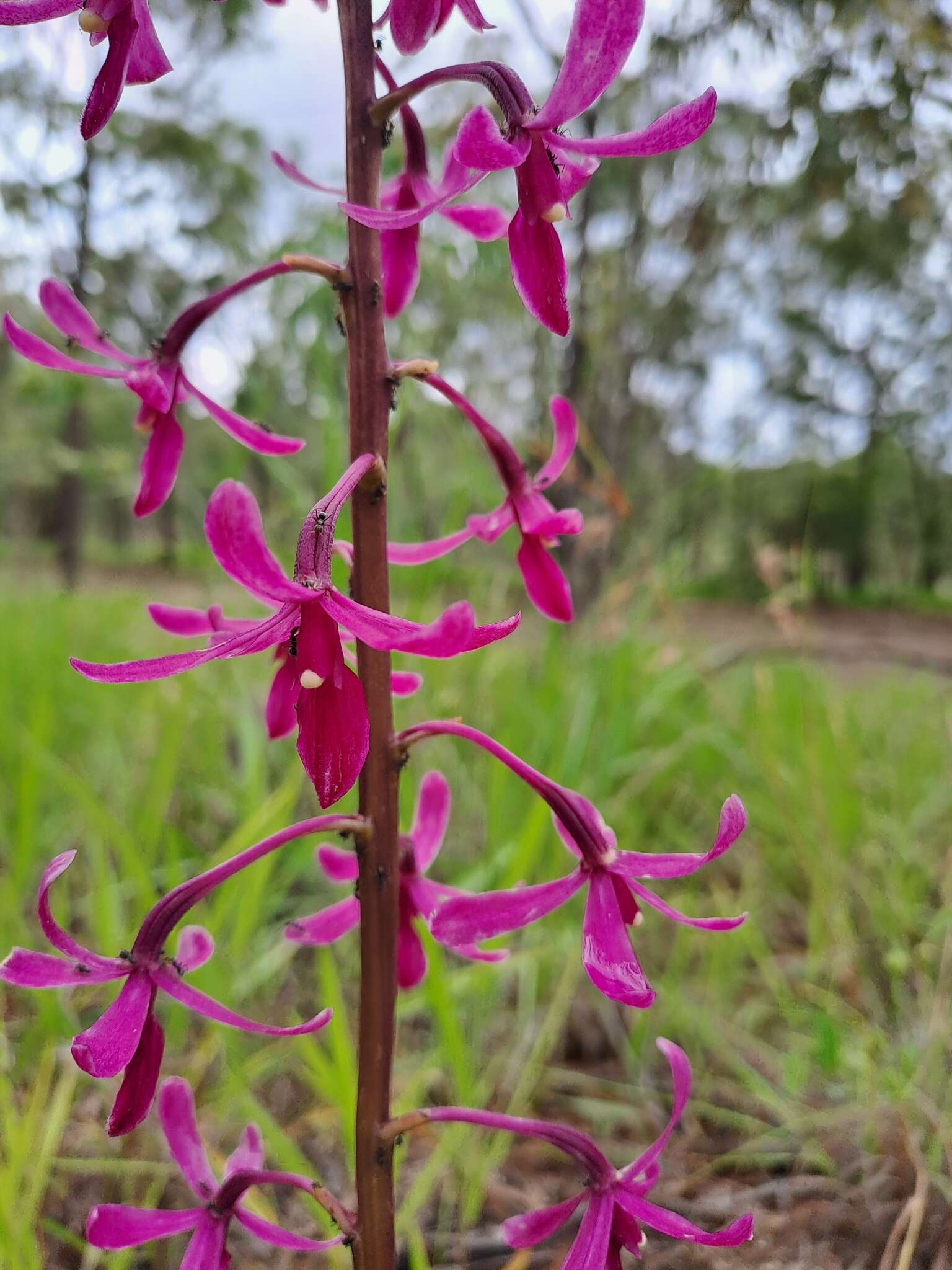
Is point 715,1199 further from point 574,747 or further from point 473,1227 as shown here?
point 574,747

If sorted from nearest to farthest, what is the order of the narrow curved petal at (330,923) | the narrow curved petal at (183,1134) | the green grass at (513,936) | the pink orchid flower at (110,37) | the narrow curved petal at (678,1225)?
the pink orchid flower at (110,37), the narrow curved petal at (678,1225), the narrow curved petal at (183,1134), the narrow curved petal at (330,923), the green grass at (513,936)

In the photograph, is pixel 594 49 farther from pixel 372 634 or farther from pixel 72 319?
pixel 72 319

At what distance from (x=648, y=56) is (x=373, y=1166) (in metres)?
5.18

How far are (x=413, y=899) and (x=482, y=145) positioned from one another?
2.48 feet

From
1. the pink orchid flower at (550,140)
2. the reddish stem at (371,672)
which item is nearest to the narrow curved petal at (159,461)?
the reddish stem at (371,672)

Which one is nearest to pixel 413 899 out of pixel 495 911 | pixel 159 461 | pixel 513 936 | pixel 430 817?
pixel 430 817

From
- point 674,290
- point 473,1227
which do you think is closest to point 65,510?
point 674,290

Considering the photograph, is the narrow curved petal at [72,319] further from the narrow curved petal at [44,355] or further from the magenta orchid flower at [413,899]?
the magenta orchid flower at [413,899]

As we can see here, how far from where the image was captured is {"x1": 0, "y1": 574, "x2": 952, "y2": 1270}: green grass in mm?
1576

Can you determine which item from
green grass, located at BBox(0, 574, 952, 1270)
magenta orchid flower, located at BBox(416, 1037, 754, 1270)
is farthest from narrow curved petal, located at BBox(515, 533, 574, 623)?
green grass, located at BBox(0, 574, 952, 1270)

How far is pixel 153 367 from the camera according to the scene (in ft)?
2.99

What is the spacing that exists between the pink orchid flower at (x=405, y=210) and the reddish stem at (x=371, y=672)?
0.34ft

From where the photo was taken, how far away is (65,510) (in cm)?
1434

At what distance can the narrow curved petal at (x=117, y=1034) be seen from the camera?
0.73 m
